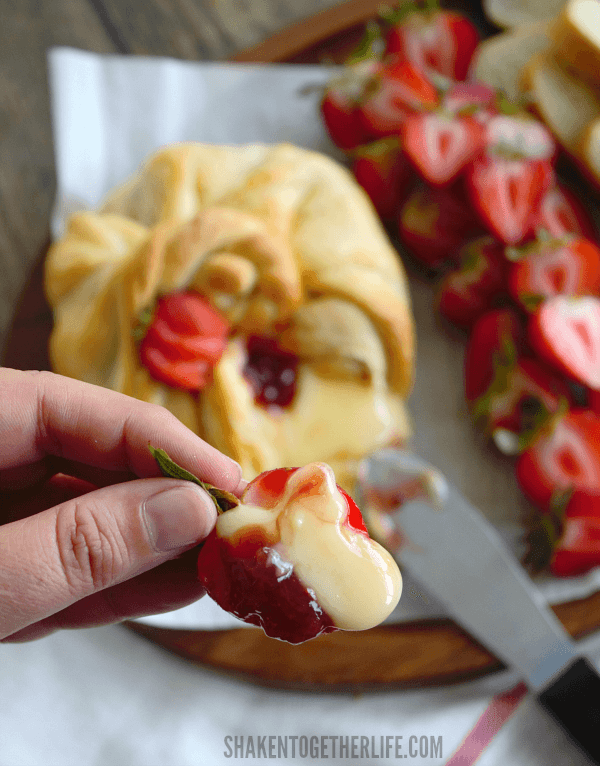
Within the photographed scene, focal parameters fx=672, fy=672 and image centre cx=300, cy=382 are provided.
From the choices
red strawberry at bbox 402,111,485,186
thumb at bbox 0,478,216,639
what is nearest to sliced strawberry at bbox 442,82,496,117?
red strawberry at bbox 402,111,485,186

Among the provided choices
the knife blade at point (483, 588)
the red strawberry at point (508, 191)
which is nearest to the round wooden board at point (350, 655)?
the knife blade at point (483, 588)

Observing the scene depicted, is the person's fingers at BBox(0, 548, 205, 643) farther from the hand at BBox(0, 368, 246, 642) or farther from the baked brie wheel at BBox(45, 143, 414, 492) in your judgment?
the baked brie wheel at BBox(45, 143, 414, 492)

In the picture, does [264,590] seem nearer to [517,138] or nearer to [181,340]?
[181,340]

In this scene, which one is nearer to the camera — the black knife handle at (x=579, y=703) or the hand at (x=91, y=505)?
the hand at (x=91, y=505)

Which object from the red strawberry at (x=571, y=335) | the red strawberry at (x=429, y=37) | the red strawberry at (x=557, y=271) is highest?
the red strawberry at (x=429, y=37)

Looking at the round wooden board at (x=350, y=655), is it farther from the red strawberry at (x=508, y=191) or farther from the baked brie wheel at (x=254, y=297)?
the red strawberry at (x=508, y=191)

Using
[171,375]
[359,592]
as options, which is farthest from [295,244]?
[359,592]
